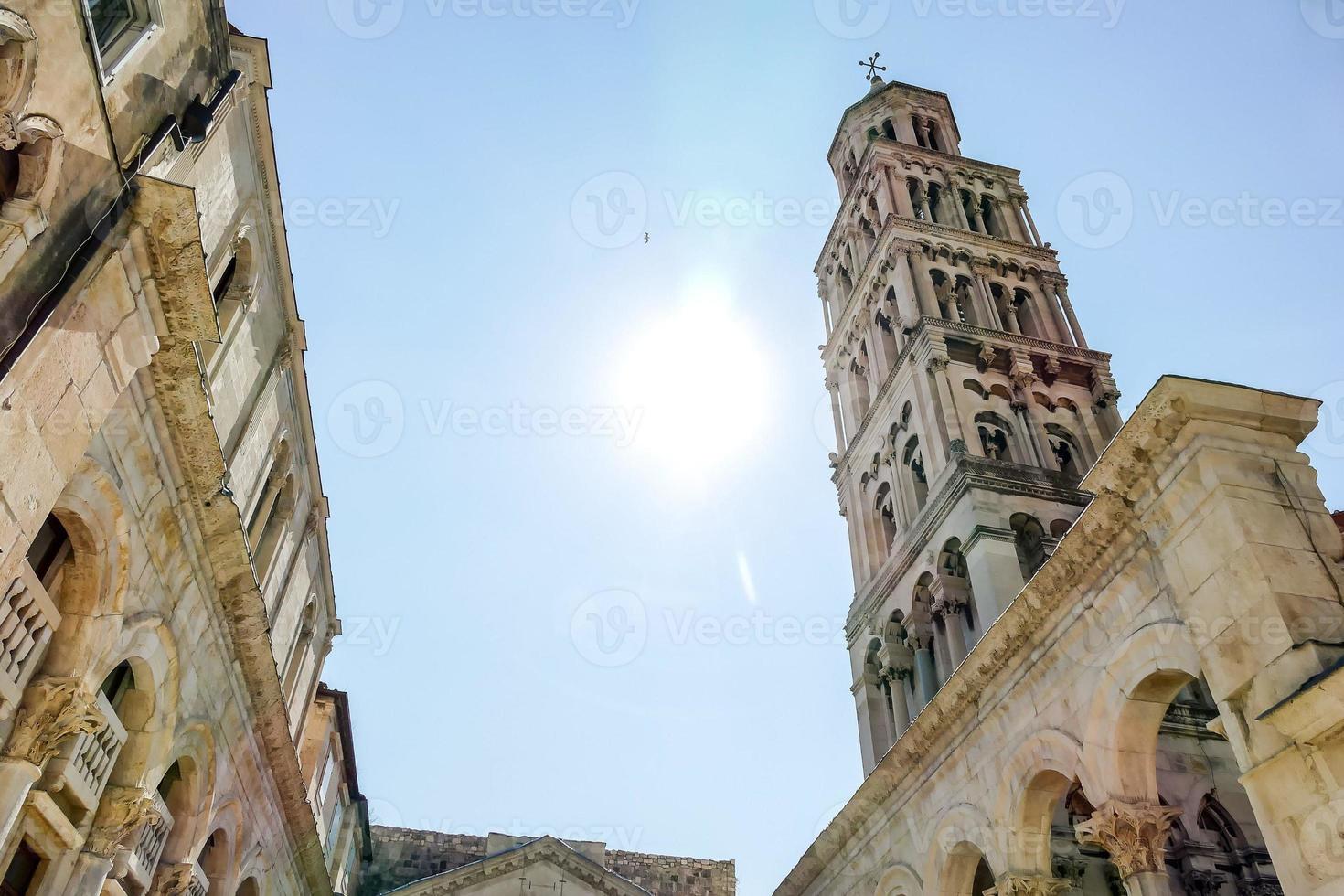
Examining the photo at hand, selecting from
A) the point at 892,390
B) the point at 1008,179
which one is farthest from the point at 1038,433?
the point at 1008,179

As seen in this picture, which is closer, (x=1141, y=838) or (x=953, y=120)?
(x=1141, y=838)

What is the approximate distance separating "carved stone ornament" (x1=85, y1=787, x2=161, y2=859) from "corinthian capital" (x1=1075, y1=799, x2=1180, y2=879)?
38.9ft

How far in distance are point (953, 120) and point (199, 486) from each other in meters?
35.2

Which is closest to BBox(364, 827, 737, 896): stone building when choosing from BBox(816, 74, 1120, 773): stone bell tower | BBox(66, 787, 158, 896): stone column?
BBox(816, 74, 1120, 773): stone bell tower

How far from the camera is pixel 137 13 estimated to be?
10.8 metres

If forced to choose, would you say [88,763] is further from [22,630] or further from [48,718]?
[22,630]

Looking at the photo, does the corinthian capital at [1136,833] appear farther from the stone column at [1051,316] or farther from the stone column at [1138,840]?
the stone column at [1051,316]

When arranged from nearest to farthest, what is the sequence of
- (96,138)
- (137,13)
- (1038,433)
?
(96,138), (137,13), (1038,433)

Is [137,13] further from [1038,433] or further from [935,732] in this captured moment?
[1038,433]

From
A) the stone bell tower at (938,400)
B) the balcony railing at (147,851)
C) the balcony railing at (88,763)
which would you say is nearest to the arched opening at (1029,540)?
the stone bell tower at (938,400)

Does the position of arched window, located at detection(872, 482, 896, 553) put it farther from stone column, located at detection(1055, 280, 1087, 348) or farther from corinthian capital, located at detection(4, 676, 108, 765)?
corinthian capital, located at detection(4, 676, 108, 765)

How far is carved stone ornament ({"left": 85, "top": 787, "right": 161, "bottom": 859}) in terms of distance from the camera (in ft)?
36.7

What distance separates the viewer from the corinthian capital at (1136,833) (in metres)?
11.4

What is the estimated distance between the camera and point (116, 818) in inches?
448
